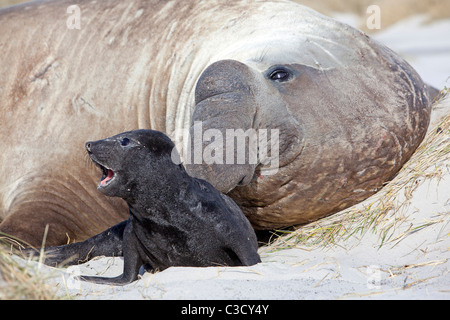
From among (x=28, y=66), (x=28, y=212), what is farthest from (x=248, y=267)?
(x=28, y=66)

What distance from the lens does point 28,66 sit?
5367 millimetres

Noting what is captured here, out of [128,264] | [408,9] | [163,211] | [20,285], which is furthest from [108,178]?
[408,9]

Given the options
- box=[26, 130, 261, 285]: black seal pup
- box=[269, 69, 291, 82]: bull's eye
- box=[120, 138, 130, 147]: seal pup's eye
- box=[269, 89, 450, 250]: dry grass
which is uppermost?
box=[269, 69, 291, 82]: bull's eye

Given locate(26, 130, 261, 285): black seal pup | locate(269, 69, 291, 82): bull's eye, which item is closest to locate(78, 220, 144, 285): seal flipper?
locate(26, 130, 261, 285): black seal pup

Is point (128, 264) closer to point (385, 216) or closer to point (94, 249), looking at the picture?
point (94, 249)

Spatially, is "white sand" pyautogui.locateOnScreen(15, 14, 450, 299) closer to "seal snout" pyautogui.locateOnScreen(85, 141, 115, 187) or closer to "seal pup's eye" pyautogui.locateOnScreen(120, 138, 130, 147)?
"seal snout" pyautogui.locateOnScreen(85, 141, 115, 187)

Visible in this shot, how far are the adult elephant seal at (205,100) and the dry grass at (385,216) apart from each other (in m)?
0.08

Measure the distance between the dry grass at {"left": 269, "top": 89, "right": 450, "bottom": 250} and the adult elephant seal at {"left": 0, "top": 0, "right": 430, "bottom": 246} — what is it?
0.08 m

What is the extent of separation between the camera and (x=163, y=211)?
3555 mm

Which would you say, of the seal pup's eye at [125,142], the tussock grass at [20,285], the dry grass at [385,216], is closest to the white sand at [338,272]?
the dry grass at [385,216]

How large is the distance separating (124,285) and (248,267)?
1.98 feet

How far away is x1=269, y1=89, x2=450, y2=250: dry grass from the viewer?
160 inches

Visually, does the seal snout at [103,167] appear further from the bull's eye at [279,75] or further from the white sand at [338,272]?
the bull's eye at [279,75]
